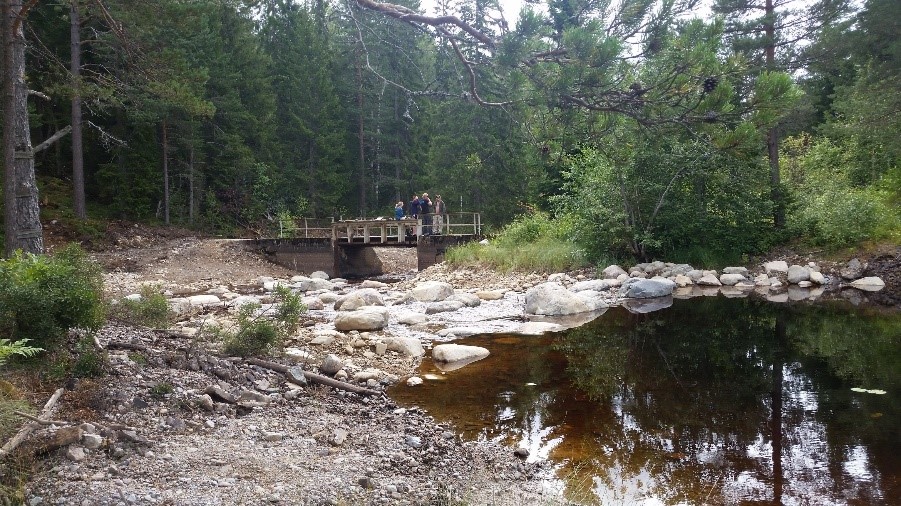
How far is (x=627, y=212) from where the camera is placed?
685 inches

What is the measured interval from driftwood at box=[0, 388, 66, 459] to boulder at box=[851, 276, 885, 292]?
1681 cm

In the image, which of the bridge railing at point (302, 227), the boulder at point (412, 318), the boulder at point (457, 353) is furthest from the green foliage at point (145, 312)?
the bridge railing at point (302, 227)

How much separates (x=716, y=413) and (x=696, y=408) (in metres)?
0.24

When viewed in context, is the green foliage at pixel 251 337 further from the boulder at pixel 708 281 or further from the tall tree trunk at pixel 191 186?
the tall tree trunk at pixel 191 186

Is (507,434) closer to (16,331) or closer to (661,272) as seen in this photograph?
(16,331)

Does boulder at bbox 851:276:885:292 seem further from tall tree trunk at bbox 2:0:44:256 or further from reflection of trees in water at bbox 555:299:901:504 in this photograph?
tall tree trunk at bbox 2:0:44:256

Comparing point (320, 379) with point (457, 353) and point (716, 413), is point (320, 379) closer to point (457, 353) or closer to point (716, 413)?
point (457, 353)

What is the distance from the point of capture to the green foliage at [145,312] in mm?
8078

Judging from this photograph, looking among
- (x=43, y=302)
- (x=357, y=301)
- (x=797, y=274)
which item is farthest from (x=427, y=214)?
(x=43, y=302)

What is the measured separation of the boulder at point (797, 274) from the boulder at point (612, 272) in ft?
14.0

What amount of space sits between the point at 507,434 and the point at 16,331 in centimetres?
433

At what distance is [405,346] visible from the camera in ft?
29.0

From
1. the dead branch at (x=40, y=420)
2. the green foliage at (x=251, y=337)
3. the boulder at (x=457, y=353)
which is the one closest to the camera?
the dead branch at (x=40, y=420)

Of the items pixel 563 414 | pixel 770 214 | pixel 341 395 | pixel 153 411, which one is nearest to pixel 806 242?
pixel 770 214
